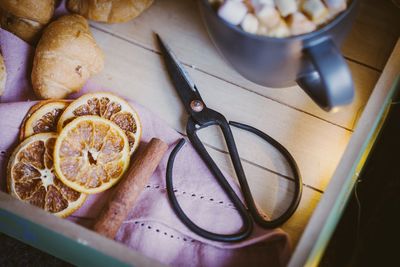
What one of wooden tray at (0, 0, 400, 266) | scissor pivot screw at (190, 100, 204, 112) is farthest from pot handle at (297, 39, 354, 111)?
scissor pivot screw at (190, 100, 204, 112)

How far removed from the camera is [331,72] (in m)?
0.59

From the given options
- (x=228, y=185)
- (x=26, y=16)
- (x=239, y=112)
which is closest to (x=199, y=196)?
(x=228, y=185)

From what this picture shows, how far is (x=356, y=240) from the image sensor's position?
3.09 feet

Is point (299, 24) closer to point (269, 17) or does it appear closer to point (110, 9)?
point (269, 17)

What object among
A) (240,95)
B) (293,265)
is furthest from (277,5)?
(293,265)

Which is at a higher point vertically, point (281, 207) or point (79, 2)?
point (79, 2)

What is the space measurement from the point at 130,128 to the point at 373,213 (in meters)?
0.47

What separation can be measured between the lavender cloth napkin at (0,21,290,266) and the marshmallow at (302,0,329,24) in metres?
0.29

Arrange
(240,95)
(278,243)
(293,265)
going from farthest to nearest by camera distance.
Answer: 1. (240,95)
2. (278,243)
3. (293,265)

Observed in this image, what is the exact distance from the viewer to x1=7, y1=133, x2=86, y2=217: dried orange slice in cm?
77

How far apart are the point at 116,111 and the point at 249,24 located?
0.29 metres

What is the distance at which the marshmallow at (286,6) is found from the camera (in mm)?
649

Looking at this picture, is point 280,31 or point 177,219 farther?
point 177,219

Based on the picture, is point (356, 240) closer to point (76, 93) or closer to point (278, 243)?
point (278, 243)
